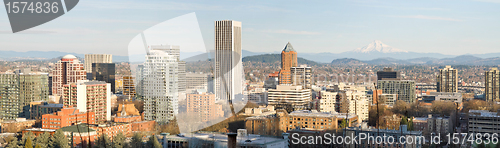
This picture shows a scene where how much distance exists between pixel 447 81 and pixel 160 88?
14.3 metres

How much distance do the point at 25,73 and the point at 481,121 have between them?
1087 centimetres

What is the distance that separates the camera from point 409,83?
707 inches

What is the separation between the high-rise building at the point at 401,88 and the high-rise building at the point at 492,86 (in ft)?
7.70

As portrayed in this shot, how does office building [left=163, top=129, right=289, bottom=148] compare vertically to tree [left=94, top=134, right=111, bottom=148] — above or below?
above

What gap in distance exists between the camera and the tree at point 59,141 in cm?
706

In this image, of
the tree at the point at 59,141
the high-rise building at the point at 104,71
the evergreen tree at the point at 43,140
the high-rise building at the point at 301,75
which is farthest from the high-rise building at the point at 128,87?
the high-rise building at the point at 301,75

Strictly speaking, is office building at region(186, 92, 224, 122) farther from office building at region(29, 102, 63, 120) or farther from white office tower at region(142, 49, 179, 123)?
office building at region(29, 102, 63, 120)

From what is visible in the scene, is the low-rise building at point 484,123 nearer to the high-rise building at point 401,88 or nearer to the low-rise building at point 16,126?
the low-rise building at point 16,126

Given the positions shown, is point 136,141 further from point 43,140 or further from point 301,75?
point 301,75

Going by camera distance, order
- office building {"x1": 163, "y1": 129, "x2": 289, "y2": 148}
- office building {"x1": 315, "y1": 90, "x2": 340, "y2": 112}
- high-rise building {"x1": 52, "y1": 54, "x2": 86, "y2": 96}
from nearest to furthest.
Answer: office building {"x1": 163, "y1": 129, "x2": 289, "y2": 148} → office building {"x1": 315, "y1": 90, "x2": 340, "y2": 112} → high-rise building {"x1": 52, "y1": 54, "x2": 86, "y2": 96}

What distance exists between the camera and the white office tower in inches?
374

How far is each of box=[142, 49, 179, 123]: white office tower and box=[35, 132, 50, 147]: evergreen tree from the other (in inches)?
96.9

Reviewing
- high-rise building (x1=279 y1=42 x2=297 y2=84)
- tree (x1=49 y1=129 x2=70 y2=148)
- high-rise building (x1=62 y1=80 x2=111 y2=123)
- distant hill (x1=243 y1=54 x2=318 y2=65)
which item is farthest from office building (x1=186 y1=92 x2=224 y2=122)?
distant hill (x1=243 y1=54 x2=318 y2=65)

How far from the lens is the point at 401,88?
17.9 meters
